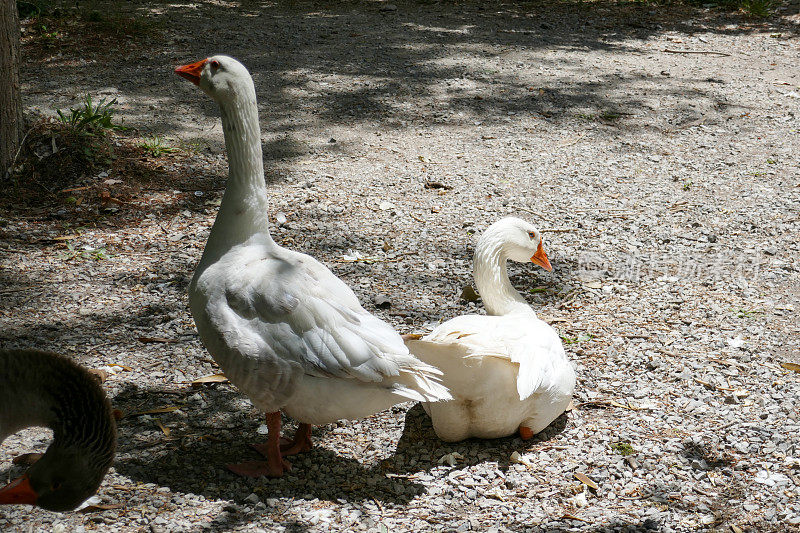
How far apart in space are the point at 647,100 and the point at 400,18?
15.9 feet

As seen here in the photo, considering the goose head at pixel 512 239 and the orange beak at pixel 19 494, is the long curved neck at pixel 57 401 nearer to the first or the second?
the orange beak at pixel 19 494

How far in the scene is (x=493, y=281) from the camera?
4.15 m

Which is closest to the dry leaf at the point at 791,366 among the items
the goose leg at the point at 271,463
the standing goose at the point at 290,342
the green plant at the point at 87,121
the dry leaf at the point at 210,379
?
the standing goose at the point at 290,342

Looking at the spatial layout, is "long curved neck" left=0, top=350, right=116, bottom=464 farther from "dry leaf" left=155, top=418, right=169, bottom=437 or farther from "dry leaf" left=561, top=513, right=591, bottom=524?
"dry leaf" left=561, top=513, right=591, bottom=524

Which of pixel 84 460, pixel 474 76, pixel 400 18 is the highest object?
pixel 400 18

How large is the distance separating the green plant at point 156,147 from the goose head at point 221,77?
3302 mm

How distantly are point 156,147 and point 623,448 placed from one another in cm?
485

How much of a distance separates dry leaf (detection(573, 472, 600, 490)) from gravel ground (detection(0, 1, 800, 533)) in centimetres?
2

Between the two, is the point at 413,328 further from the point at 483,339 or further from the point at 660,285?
the point at 660,285

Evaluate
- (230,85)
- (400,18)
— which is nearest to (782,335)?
(230,85)

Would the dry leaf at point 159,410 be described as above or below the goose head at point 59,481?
below

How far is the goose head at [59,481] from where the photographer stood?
8.36 ft

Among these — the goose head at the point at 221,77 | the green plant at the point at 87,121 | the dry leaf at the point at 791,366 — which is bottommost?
the dry leaf at the point at 791,366

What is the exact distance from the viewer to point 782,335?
4.35 metres
